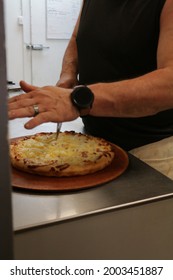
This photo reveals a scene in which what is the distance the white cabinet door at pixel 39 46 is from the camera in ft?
10.2

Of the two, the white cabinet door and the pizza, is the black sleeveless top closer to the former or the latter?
the pizza

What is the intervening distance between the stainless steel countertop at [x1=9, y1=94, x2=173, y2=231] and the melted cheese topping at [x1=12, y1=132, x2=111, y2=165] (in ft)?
0.29

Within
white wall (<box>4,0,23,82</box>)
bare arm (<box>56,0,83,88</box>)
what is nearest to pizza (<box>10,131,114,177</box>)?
bare arm (<box>56,0,83,88</box>)

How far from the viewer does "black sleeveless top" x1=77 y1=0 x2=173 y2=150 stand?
2.80 feet

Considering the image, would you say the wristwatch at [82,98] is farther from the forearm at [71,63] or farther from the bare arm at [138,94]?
the forearm at [71,63]

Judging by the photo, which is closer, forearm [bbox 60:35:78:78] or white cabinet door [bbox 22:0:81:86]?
forearm [bbox 60:35:78:78]

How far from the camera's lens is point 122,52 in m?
0.88

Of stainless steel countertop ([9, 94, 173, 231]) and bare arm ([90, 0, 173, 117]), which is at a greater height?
bare arm ([90, 0, 173, 117])

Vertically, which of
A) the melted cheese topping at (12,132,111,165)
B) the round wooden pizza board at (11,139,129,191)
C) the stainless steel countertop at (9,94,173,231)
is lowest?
the stainless steel countertop at (9,94,173,231)

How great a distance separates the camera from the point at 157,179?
0.71 m

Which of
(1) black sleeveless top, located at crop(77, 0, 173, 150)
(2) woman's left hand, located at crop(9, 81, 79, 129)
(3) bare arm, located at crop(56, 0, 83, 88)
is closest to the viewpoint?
(2) woman's left hand, located at crop(9, 81, 79, 129)

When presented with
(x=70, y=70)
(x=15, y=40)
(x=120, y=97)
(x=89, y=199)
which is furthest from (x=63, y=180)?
(x=15, y=40)

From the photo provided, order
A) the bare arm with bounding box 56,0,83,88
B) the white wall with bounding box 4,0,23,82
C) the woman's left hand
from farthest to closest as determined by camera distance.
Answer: the white wall with bounding box 4,0,23,82 → the bare arm with bounding box 56,0,83,88 → the woman's left hand

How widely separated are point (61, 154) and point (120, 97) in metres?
Answer: 0.20
